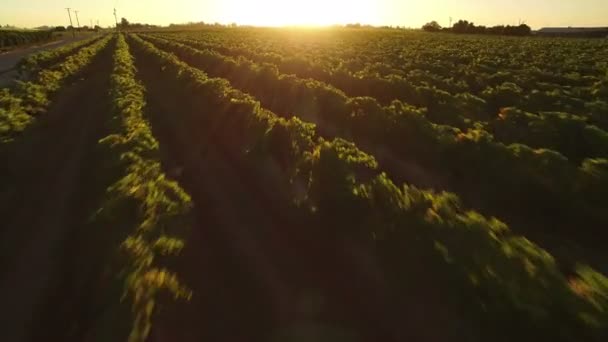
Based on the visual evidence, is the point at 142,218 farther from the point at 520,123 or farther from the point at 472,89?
the point at 472,89

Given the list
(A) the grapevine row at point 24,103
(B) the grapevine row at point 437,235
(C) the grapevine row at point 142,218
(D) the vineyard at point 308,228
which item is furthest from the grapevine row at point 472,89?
(A) the grapevine row at point 24,103

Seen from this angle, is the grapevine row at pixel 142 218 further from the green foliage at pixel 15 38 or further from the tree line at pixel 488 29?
the tree line at pixel 488 29

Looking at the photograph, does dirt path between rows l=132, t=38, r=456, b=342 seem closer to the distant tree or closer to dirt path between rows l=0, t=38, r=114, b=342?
dirt path between rows l=0, t=38, r=114, b=342

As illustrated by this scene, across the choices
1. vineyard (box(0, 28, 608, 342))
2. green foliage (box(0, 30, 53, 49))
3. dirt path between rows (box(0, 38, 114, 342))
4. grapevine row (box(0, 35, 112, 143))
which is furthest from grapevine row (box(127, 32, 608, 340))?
green foliage (box(0, 30, 53, 49))

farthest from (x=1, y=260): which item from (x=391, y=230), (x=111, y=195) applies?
(x=391, y=230)

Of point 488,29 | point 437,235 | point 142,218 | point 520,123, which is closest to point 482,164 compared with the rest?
point 520,123
